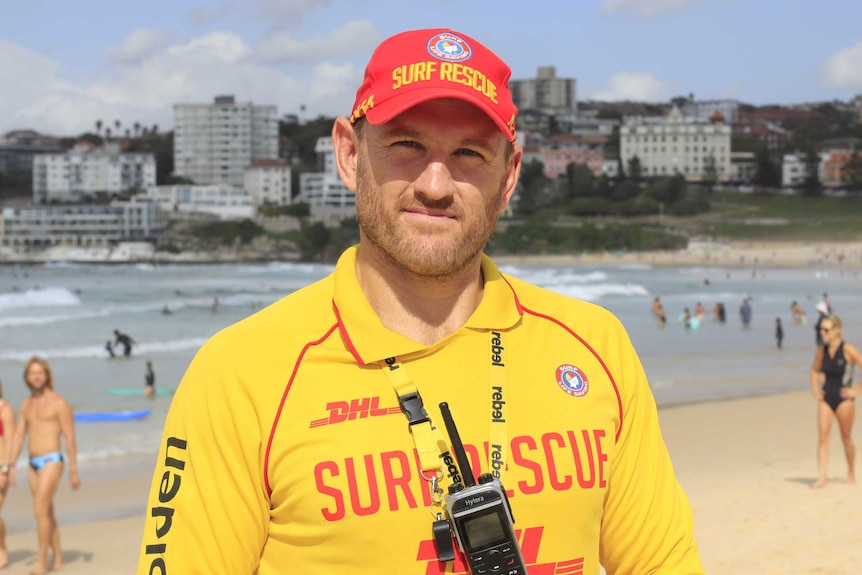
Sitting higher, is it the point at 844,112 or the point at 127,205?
the point at 844,112

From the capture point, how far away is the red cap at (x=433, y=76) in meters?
1.50

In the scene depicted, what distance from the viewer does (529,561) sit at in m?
1.52

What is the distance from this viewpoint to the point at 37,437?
6.98 metres

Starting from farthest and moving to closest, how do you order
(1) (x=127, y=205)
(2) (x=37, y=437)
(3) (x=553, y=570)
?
(1) (x=127, y=205)
(2) (x=37, y=437)
(3) (x=553, y=570)

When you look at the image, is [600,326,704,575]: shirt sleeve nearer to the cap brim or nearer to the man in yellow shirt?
the man in yellow shirt

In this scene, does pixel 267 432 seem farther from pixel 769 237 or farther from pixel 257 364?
pixel 769 237

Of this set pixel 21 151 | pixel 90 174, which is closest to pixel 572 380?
pixel 90 174

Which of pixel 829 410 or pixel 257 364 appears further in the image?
pixel 829 410

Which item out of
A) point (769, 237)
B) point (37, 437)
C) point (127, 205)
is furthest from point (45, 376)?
point (127, 205)

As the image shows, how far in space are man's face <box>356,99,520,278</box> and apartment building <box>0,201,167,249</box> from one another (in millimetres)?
120949

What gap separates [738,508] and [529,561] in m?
6.91

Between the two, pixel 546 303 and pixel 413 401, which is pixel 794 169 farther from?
pixel 413 401

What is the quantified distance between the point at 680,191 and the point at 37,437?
120006 millimetres

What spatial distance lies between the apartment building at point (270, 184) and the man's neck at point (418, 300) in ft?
461
